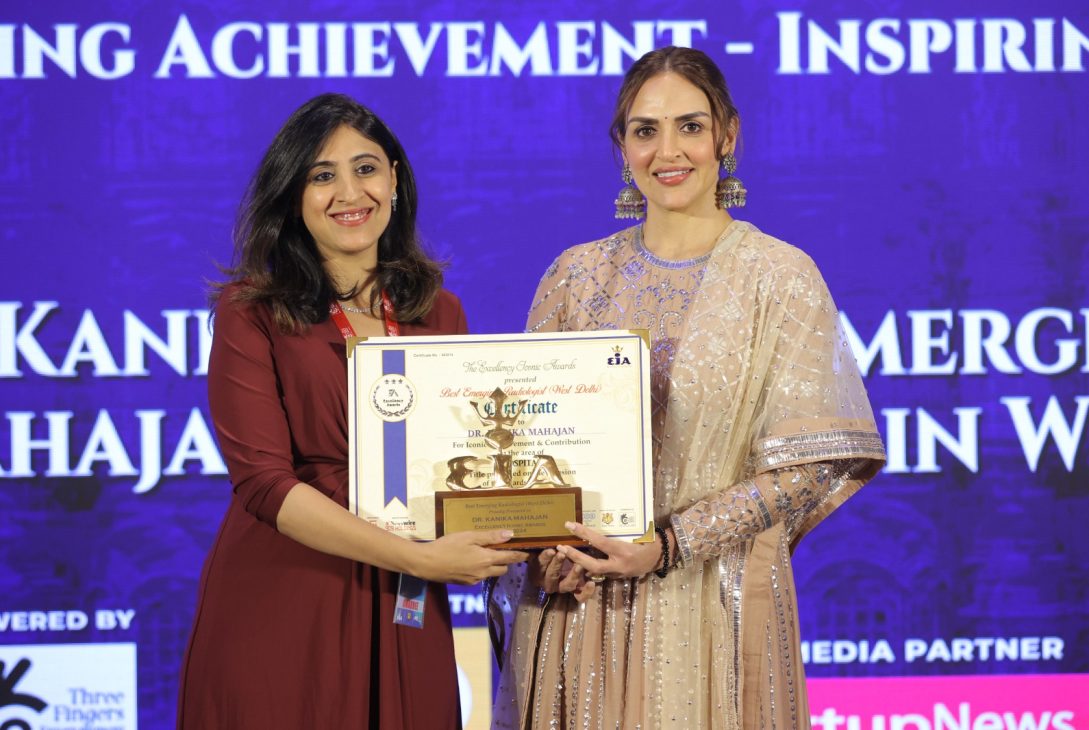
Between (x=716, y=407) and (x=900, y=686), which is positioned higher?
(x=716, y=407)

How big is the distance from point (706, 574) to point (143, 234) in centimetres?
206

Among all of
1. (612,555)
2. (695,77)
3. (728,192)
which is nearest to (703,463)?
(612,555)

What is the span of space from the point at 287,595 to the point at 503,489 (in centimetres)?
37

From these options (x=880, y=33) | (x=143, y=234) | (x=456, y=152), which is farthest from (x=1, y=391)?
(x=880, y=33)

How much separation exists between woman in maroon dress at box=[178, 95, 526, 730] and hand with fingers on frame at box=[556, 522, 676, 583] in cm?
9

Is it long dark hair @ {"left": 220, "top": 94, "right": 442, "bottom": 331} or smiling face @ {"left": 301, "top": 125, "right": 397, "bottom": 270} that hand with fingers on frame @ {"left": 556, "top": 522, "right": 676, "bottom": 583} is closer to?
long dark hair @ {"left": 220, "top": 94, "right": 442, "bottom": 331}

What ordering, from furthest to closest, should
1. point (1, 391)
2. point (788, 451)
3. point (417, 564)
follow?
1. point (1, 391)
2. point (788, 451)
3. point (417, 564)

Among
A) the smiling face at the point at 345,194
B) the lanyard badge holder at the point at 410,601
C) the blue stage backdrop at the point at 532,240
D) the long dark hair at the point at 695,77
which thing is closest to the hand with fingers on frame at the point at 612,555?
the lanyard badge holder at the point at 410,601

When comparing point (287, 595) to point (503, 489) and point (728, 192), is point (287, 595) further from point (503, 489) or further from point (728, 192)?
point (728, 192)

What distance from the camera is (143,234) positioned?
3367mm

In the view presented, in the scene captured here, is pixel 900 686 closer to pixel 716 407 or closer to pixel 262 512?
pixel 716 407

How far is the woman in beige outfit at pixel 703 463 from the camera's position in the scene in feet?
6.40

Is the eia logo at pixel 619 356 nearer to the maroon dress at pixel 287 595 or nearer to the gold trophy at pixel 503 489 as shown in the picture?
the gold trophy at pixel 503 489

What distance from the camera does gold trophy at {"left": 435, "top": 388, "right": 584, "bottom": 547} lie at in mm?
1785
